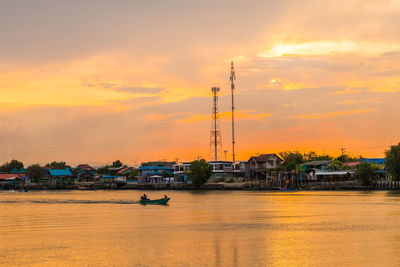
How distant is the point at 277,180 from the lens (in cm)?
12550

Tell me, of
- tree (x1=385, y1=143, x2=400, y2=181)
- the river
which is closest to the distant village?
tree (x1=385, y1=143, x2=400, y2=181)

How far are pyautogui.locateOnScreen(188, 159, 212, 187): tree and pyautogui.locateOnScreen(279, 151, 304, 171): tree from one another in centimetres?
2042

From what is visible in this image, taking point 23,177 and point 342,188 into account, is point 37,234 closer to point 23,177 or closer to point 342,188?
point 342,188

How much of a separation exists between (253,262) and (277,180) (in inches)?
3925

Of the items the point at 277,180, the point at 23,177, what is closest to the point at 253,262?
the point at 277,180

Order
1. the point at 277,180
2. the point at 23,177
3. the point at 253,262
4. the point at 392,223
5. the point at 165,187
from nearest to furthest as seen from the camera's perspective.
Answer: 1. the point at 253,262
2. the point at 392,223
3. the point at 277,180
4. the point at 165,187
5. the point at 23,177

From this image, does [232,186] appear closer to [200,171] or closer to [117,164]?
[200,171]

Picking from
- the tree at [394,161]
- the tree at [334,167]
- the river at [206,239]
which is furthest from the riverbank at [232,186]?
the river at [206,239]

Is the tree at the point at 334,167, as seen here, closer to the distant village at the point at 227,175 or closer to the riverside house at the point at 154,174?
the distant village at the point at 227,175

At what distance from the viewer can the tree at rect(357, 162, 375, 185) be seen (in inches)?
3942

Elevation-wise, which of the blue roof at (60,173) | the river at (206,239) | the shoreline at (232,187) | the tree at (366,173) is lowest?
the river at (206,239)

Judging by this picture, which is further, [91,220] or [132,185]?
[132,185]

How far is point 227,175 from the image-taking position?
455 feet

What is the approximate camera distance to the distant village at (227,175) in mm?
117062
